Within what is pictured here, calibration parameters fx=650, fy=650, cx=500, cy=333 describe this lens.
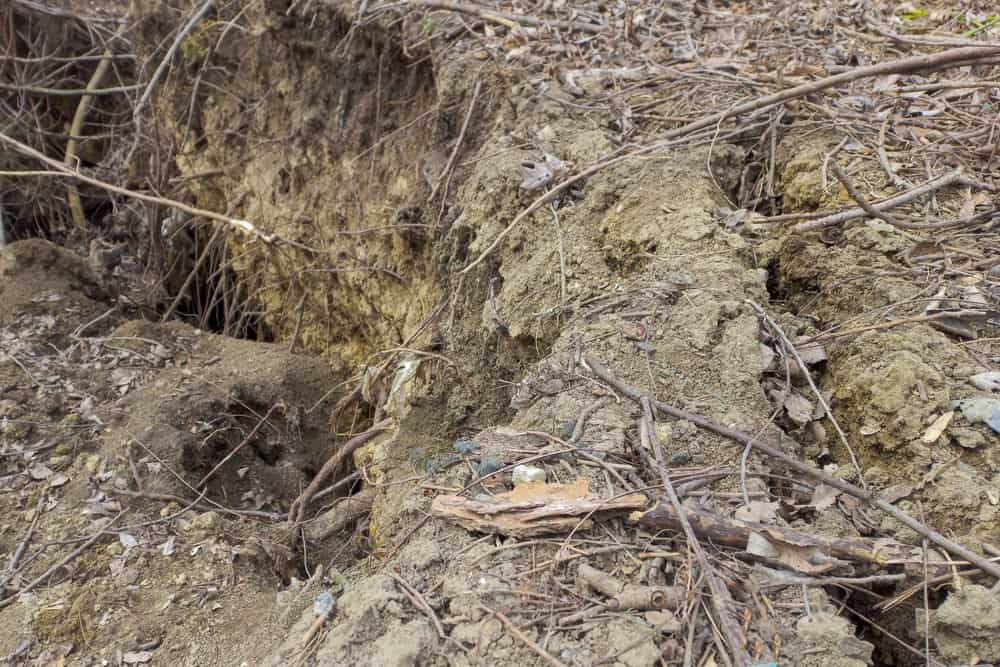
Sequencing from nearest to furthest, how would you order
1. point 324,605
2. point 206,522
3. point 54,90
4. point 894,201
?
point 324,605, point 894,201, point 206,522, point 54,90

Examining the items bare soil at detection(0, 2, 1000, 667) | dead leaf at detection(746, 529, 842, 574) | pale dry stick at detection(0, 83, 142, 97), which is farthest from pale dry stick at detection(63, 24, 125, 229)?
dead leaf at detection(746, 529, 842, 574)

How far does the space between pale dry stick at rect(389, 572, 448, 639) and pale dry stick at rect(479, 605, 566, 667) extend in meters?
→ 0.10

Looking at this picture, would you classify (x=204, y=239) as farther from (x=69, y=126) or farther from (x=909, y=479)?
(x=909, y=479)

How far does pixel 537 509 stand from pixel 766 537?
0.52m

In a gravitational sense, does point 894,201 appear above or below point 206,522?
above

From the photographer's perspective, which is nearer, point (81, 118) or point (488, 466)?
point (488, 466)

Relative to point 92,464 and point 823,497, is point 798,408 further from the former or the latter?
point 92,464

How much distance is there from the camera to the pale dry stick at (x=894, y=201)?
2.23 metres

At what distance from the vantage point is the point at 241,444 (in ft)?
10.9

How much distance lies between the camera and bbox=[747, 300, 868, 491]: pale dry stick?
1.73m

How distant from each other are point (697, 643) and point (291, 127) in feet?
13.0

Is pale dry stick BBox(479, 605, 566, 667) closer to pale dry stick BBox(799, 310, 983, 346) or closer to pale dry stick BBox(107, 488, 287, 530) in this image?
pale dry stick BBox(799, 310, 983, 346)

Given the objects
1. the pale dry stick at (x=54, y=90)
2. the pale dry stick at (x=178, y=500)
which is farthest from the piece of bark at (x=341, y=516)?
the pale dry stick at (x=54, y=90)

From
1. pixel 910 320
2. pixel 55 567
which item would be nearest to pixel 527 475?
pixel 910 320
